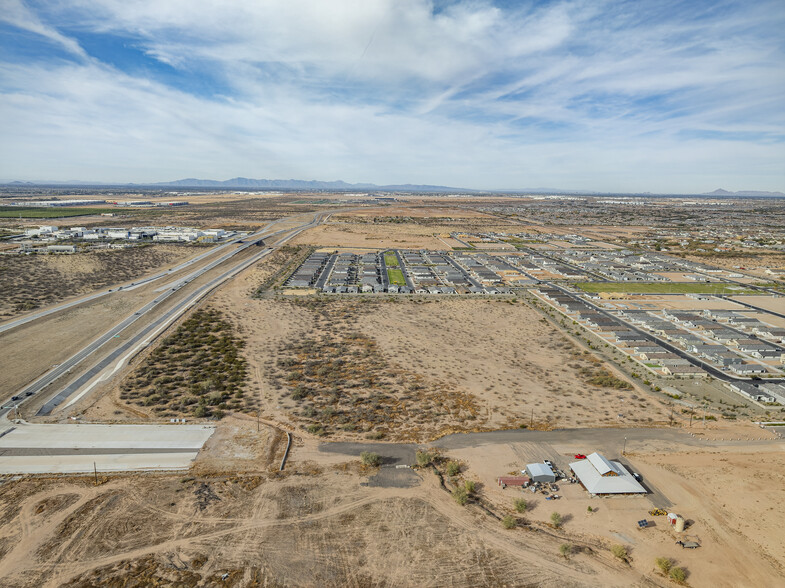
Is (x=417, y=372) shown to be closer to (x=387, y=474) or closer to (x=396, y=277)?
(x=387, y=474)

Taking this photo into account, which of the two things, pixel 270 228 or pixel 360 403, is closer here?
pixel 360 403

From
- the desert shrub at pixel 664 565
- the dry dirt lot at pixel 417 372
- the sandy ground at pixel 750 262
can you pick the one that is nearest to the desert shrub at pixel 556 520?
the desert shrub at pixel 664 565

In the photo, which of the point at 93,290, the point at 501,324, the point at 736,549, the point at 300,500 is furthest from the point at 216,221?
the point at 736,549

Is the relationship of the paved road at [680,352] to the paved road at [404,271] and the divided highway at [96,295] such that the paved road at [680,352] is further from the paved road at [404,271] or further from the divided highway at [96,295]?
the divided highway at [96,295]

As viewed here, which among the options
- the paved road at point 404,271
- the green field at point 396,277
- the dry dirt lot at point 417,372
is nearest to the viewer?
the dry dirt lot at point 417,372

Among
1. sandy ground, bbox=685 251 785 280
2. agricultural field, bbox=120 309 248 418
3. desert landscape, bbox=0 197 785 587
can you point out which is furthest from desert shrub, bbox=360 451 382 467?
sandy ground, bbox=685 251 785 280

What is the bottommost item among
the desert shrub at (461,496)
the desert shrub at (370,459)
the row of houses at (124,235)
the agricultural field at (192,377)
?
the desert shrub at (461,496)

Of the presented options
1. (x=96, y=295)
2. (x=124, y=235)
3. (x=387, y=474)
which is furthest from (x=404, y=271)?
(x=124, y=235)

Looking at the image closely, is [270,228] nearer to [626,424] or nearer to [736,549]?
[626,424]
